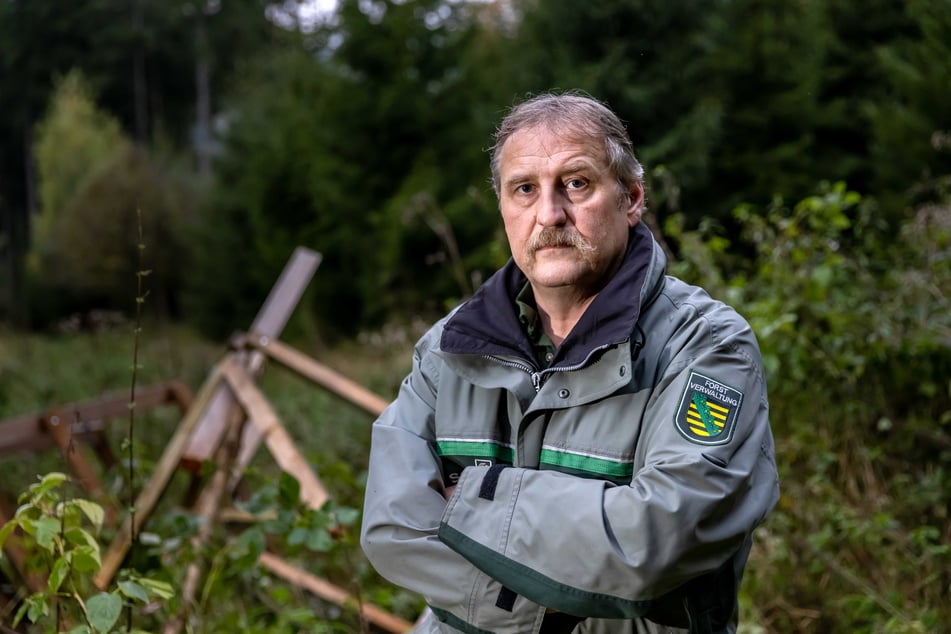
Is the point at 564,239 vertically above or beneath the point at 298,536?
above

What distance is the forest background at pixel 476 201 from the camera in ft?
13.7

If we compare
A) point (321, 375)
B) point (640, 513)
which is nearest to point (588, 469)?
point (640, 513)

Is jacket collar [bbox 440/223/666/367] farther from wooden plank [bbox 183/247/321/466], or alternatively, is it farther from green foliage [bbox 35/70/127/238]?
green foliage [bbox 35/70/127/238]

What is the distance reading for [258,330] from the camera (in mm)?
5102

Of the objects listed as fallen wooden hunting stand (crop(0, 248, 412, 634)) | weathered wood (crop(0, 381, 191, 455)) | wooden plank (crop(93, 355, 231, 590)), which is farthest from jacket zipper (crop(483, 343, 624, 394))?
weathered wood (crop(0, 381, 191, 455))

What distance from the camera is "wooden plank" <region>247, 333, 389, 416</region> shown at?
15.2 ft

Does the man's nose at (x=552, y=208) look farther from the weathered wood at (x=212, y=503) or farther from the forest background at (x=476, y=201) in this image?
the weathered wood at (x=212, y=503)

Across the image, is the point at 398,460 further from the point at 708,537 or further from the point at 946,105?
the point at 946,105

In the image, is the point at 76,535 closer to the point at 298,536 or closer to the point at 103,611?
the point at 103,611

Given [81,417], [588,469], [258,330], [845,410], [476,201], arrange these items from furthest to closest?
1. [476,201]
2. [258,330]
3. [81,417]
4. [845,410]
5. [588,469]

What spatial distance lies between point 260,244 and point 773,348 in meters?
15.7

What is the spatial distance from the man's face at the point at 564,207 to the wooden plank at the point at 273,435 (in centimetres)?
167

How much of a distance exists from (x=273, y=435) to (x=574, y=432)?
2.47 meters

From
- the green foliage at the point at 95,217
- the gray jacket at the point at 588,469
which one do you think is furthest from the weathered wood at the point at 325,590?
the green foliage at the point at 95,217
